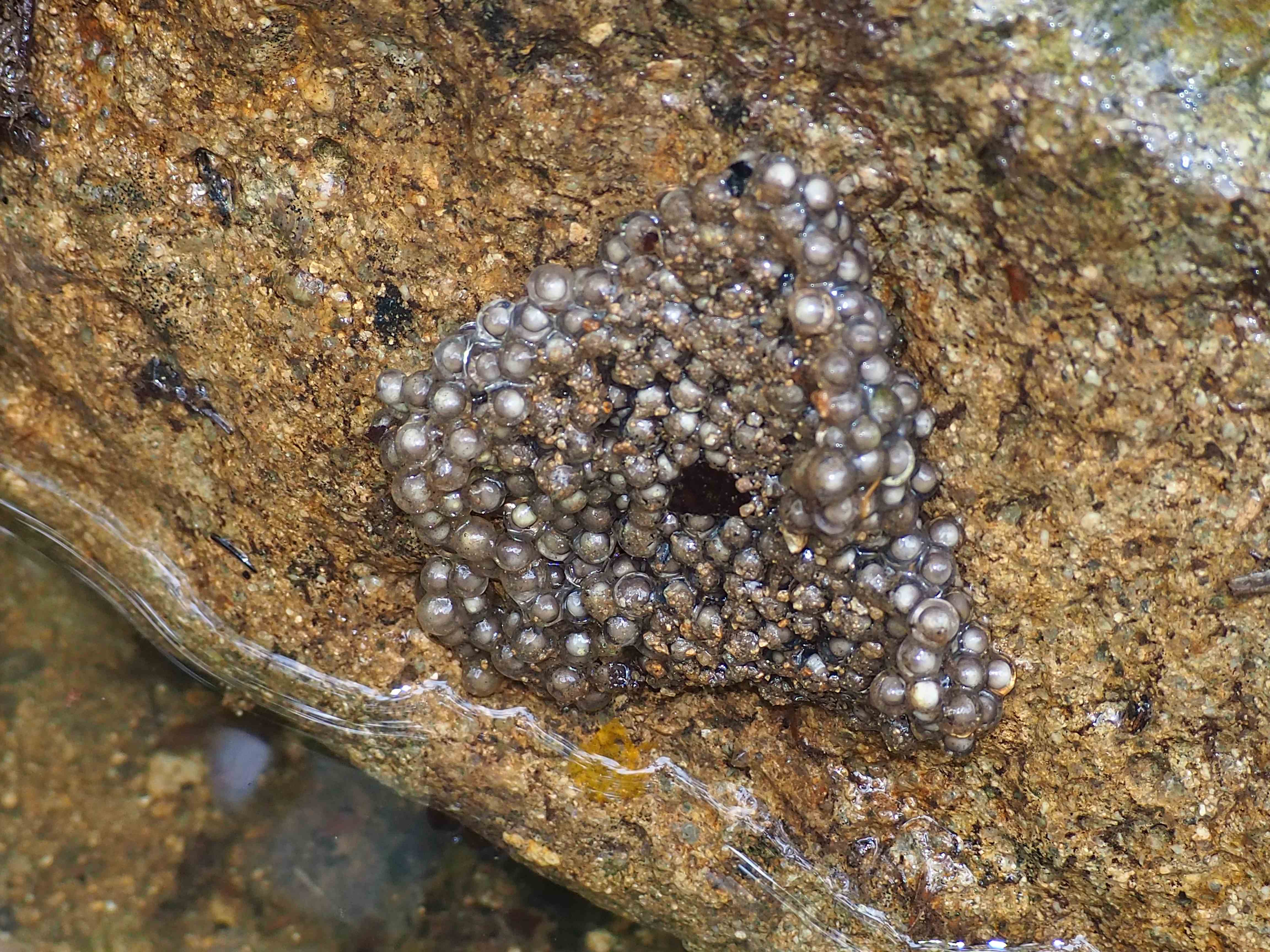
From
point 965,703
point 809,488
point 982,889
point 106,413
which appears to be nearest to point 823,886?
point 982,889

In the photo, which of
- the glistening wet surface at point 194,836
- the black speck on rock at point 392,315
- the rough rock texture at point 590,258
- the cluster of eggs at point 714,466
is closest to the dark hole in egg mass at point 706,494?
the cluster of eggs at point 714,466

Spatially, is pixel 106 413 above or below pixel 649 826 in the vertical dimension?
above

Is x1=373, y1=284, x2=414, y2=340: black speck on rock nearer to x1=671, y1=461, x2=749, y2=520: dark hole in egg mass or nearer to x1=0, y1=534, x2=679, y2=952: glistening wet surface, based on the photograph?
x1=671, y1=461, x2=749, y2=520: dark hole in egg mass

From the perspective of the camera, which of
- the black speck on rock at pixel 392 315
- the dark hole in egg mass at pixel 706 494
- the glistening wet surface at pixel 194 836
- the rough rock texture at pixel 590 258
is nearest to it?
the rough rock texture at pixel 590 258

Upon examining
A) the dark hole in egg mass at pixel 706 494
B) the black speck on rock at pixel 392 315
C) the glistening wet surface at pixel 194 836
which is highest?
the black speck on rock at pixel 392 315

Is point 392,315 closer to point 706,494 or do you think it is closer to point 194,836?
point 706,494

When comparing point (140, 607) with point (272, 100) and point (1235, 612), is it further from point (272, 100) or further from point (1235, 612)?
point (1235, 612)

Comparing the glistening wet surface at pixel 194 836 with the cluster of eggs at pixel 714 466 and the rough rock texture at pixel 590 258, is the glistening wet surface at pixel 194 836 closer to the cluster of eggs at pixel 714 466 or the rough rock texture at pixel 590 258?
the rough rock texture at pixel 590 258

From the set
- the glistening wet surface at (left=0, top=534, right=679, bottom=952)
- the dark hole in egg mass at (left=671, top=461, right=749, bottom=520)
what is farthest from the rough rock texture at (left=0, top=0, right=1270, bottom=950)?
the dark hole in egg mass at (left=671, top=461, right=749, bottom=520)
